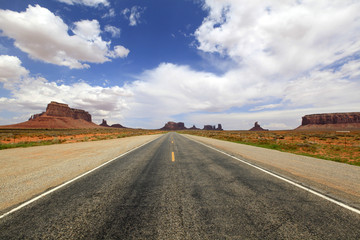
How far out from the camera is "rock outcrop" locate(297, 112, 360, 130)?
14100 cm

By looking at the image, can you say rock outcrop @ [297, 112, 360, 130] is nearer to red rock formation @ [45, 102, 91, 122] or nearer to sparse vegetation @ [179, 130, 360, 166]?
sparse vegetation @ [179, 130, 360, 166]

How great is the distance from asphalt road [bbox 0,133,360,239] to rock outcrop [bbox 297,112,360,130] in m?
189

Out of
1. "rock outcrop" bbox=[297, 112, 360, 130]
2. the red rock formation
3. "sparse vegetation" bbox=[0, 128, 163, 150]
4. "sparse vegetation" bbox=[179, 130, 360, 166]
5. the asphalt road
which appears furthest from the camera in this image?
the red rock formation

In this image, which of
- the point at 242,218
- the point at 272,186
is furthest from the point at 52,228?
the point at 272,186

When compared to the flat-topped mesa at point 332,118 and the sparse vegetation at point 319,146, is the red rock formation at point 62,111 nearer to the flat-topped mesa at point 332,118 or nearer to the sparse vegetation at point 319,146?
the sparse vegetation at point 319,146

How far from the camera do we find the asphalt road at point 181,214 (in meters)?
2.46

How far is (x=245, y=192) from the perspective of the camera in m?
4.07

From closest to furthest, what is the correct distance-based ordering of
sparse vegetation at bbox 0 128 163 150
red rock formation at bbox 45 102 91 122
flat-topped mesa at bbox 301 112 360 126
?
1. sparse vegetation at bbox 0 128 163 150
2. flat-topped mesa at bbox 301 112 360 126
3. red rock formation at bbox 45 102 91 122

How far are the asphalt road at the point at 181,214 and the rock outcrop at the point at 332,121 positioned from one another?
621 ft

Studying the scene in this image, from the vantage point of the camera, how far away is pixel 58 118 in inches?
5463

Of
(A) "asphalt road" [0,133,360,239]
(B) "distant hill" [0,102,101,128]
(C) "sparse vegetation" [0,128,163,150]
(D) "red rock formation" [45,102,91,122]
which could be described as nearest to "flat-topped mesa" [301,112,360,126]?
(C) "sparse vegetation" [0,128,163,150]

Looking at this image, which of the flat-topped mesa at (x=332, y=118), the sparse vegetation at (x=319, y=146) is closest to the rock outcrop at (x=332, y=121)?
the flat-topped mesa at (x=332, y=118)

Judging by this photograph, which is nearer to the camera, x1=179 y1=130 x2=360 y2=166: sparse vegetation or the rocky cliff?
x1=179 y1=130 x2=360 y2=166: sparse vegetation

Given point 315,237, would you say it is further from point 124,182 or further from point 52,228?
point 124,182
